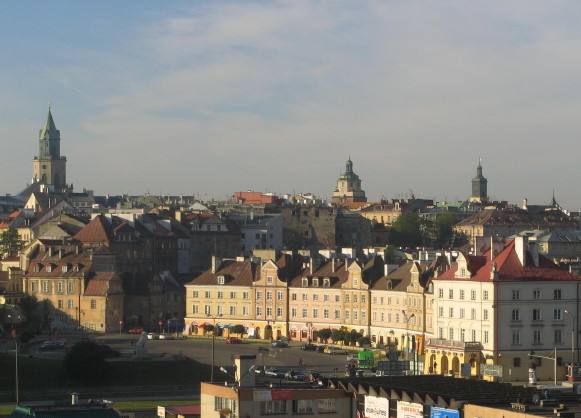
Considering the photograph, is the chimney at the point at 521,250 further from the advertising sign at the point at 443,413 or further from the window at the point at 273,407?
the advertising sign at the point at 443,413

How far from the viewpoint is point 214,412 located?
63781 mm

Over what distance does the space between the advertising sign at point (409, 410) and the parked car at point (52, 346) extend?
65310mm

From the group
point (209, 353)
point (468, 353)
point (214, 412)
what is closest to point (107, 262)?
point (209, 353)

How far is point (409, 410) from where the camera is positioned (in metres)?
62.2

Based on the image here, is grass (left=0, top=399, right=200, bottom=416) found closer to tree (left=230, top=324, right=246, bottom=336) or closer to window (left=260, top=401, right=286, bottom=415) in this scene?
window (left=260, top=401, right=286, bottom=415)

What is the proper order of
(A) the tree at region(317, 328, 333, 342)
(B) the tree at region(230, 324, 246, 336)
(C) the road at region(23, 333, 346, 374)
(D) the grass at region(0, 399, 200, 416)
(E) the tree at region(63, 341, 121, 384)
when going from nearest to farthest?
(D) the grass at region(0, 399, 200, 416) < (E) the tree at region(63, 341, 121, 384) < (C) the road at region(23, 333, 346, 374) < (A) the tree at region(317, 328, 333, 342) < (B) the tree at region(230, 324, 246, 336)

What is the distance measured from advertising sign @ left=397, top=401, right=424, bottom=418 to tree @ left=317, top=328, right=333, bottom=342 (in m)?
75.7

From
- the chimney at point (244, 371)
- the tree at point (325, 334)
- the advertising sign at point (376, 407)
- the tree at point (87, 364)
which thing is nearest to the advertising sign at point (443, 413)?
the advertising sign at point (376, 407)

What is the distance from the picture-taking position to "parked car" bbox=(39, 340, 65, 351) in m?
124

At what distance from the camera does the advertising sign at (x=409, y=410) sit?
61625 millimetres

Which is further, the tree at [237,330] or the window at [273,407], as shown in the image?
the tree at [237,330]

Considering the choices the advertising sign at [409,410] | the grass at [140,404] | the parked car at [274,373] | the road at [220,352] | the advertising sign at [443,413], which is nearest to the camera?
the advertising sign at [443,413]

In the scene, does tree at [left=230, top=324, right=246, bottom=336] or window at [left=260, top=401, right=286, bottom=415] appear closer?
window at [left=260, top=401, right=286, bottom=415]

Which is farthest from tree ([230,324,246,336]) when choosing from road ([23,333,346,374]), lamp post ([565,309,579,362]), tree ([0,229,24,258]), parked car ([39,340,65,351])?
tree ([0,229,24,258])
